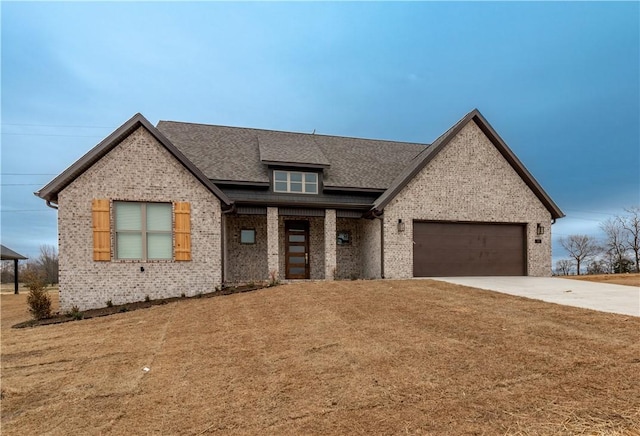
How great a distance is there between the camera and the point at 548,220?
51.3 ft

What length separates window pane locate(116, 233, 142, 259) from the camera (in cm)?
1109

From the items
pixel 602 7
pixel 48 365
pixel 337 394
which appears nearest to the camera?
pixel 337 394

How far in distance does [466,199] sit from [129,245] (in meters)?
13.5

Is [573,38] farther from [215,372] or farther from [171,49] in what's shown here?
[215,372]

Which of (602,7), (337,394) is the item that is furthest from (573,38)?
(337,394)

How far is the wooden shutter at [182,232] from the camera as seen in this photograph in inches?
451

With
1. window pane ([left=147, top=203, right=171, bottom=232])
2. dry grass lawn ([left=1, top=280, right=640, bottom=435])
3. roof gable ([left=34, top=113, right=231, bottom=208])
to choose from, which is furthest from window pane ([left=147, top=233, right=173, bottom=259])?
dry grass lawn ([left=1, top=280, right=640, bottom=435])

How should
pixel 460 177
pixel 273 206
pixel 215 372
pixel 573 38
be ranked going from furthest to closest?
pixel 573 38 → pixel 460 177 → pixel 273 206 → pixel 215 372

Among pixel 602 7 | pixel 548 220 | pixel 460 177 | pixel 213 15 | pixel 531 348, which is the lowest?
pixel 531 348

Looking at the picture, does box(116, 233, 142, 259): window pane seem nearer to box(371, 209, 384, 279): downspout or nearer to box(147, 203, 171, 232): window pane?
box(147, 203, 171, 232): window pane

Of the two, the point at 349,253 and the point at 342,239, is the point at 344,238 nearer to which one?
the point at 342,239

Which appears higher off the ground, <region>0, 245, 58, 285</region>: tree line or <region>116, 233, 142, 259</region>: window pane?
<region>116, 233, 142, 259</region>: window pane

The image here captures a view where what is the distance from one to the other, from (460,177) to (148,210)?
12.7 metres

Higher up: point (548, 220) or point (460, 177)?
point (460, 177)
